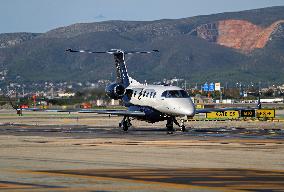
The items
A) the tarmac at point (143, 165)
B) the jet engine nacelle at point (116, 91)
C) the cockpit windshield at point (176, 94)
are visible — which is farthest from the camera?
the jet engine nacelle at point (116, 91)

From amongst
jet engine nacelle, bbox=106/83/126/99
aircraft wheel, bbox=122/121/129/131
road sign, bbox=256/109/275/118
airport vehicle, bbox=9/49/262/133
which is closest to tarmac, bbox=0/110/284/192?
airport vehicle, bbox=9/49/262/133

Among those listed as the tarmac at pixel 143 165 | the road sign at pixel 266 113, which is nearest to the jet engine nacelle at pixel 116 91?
the road sign at pixel 266 113

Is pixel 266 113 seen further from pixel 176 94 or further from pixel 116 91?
pixel 176 94

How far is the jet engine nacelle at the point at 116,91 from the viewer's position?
76750mm

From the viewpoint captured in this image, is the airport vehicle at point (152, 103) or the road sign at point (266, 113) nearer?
the airport vehicle at point (152, 103)

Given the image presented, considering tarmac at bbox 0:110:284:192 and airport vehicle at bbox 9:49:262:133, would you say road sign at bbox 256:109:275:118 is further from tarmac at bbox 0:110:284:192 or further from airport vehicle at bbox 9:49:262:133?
tarmac at bbox 0:110:284:192

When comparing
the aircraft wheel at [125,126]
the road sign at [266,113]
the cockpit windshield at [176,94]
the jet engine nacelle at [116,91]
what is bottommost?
the aircraft wheel at [125,126]

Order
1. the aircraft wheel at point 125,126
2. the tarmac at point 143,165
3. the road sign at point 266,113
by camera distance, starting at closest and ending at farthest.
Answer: the tarmac at point 143,165
the aircraft wheel at point 125,126
the road sign at point 266,113

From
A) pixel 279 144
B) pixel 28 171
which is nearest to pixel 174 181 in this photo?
pixel 28 171

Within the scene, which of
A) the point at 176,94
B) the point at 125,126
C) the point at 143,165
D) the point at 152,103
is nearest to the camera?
the point at 143,165

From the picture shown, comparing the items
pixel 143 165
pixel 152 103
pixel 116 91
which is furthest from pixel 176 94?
pixel 143 165

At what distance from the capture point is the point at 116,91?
252ft

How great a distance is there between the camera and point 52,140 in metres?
55.7

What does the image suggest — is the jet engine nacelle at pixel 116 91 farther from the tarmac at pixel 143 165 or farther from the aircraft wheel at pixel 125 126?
the tarmac at pixel 143 165
